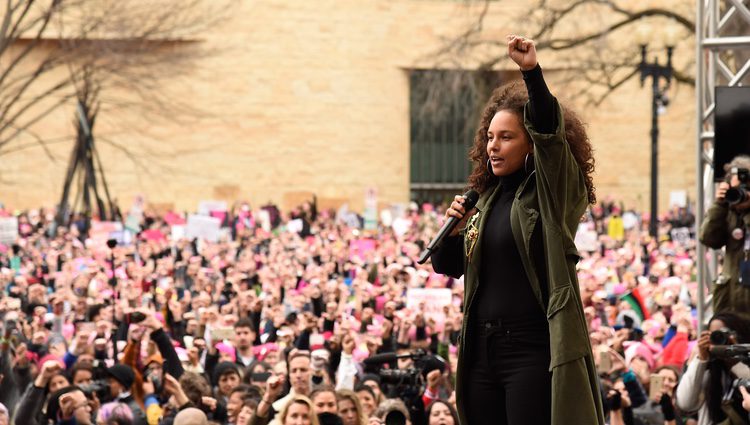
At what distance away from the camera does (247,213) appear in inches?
1176

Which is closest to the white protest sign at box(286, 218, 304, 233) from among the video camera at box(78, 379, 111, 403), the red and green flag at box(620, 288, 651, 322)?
the red and green flag at box(620, 288, 651, 322)

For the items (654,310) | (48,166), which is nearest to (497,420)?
(654,310)

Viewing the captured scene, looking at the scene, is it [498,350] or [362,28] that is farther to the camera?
[362,28]

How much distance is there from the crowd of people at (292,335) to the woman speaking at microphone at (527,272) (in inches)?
98.0

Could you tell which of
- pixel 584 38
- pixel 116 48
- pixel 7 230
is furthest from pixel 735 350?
pixel 116 48

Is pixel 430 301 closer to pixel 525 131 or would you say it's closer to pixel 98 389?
pixel 98 389

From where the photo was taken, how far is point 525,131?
5.15 m

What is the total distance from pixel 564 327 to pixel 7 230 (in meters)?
20.2

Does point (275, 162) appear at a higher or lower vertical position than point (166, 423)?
higher

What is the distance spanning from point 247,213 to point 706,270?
20.1 m

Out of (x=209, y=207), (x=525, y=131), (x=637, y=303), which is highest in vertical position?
(x=525, y=131)

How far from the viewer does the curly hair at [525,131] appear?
5.17m

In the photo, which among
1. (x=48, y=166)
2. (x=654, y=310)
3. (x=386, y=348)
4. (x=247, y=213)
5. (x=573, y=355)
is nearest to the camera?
(x=573, y=355)

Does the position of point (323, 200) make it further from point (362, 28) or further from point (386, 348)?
point (386, 348)
